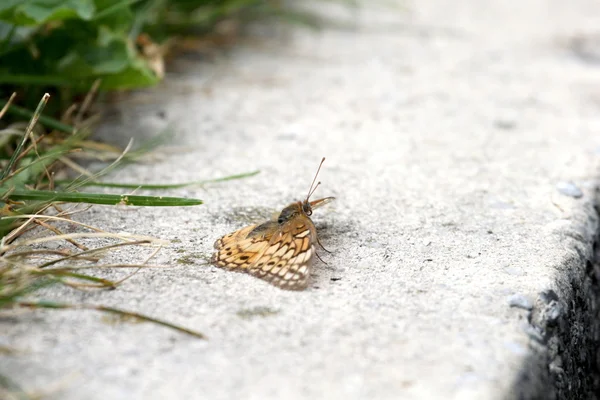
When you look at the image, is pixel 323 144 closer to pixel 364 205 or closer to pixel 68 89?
pixel 364 205

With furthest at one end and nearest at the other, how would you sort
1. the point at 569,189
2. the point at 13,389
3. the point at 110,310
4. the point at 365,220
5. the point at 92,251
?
the point at 569,189 < the point at 365,220 < the point at 92,251 < the point at 110,310 < the point at 13,389

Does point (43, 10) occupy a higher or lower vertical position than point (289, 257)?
higher

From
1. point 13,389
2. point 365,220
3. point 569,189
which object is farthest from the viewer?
point 569,189

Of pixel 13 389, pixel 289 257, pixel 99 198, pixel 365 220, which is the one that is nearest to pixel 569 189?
pixel 365 220

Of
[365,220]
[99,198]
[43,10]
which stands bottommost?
[365,220]

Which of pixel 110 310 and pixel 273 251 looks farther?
pixel 273 251

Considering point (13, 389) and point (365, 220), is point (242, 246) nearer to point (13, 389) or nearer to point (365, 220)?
point (365, 220)

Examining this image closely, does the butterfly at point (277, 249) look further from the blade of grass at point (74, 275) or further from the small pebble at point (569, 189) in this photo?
the small pebble at point (569, 189)

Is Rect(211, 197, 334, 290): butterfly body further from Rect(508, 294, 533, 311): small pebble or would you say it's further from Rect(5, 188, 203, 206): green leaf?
Rect(508, 294, 533, 311): small pebble
